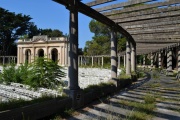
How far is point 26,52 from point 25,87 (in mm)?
35481

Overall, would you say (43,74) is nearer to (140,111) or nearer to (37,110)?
(37,110)

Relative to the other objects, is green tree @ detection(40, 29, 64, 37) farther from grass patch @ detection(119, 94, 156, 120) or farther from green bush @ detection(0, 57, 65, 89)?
grass patch @ detection(119, 94, 156, 120)

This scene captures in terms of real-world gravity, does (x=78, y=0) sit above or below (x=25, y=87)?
above

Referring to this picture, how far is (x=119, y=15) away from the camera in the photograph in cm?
766

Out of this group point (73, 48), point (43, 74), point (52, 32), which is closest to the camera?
point (73, 48)

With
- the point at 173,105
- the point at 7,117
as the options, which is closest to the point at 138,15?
the point at 173,105

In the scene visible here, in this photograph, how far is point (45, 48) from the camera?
128ft

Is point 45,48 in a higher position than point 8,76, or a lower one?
higher

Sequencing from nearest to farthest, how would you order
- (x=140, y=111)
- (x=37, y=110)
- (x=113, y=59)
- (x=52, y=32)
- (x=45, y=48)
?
(x=37, y=110), (x=140, y=111), (x=113, y=59), (x=45, y=48), (x=52, y=32)

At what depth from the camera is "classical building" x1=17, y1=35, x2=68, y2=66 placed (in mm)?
37156

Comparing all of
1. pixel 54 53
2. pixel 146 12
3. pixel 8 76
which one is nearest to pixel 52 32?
pixel 54 53

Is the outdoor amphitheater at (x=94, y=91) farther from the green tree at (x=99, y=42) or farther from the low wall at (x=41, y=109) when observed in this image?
the green tree at (x=99, y=42)

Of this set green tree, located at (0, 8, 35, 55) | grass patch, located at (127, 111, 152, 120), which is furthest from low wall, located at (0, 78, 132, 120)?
green tree, located at (0, 8, 35, 55)

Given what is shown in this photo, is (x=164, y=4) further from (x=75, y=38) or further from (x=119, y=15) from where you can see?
(x=75, y=38)
